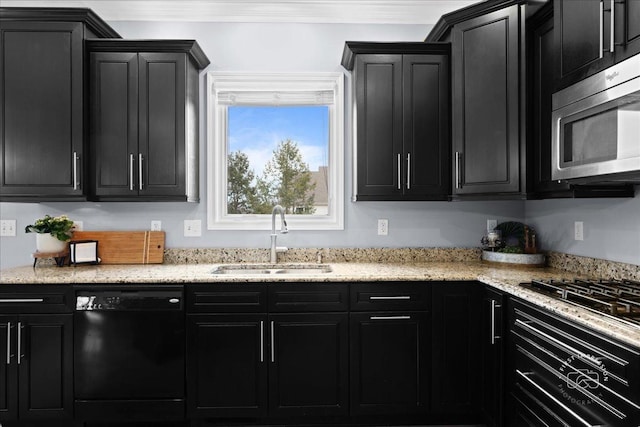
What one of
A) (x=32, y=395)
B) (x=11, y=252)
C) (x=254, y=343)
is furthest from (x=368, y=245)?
(x=11, y=252)

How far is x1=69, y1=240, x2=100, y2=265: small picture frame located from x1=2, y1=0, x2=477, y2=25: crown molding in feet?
5.35

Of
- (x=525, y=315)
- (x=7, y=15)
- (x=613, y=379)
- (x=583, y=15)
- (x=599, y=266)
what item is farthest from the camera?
(x=7, y=15)

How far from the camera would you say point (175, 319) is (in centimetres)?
233

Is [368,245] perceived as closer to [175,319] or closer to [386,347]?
[386,347]

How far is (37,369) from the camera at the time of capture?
2.30m

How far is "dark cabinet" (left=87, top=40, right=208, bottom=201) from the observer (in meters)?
2.63

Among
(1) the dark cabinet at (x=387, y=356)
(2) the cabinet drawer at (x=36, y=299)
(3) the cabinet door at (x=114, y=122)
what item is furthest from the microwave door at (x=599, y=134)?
(2) the cabinet drawer at (x=36, y=299)

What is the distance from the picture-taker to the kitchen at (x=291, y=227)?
298cm

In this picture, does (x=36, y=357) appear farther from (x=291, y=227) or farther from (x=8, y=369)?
(x=291, y=227)

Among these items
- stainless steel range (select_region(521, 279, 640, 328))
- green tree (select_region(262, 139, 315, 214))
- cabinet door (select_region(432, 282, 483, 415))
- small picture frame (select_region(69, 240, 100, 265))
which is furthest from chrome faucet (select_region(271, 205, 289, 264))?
stainless steel range (select_region(521, 279, 640, 328))

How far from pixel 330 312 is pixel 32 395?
1707 millimetres

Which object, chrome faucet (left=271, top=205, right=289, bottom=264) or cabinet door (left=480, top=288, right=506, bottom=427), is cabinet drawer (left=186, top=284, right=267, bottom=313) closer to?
chrome faucet (left=271, top=205, right=289, bottom=264)

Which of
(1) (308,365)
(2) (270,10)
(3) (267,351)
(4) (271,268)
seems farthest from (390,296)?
(2) (270,10)

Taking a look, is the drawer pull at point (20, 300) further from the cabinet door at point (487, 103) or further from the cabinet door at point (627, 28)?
the cabinet door at point (627, 28)
